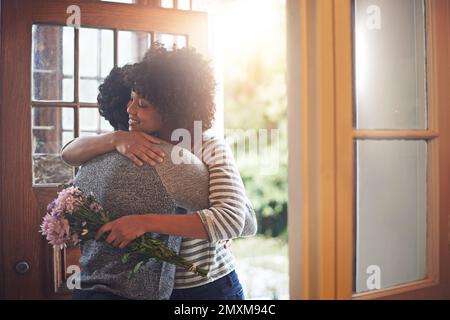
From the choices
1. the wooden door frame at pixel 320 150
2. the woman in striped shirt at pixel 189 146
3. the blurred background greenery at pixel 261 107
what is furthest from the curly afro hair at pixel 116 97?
the blurred background greenery at pixel 261 107

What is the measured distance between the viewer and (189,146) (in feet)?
4.50

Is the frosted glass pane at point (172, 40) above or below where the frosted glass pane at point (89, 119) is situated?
above

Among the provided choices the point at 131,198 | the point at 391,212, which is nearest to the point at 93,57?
the point at 131,198

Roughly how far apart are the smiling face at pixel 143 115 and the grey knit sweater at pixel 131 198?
0.74ft

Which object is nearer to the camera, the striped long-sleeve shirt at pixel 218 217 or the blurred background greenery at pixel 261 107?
the striped long-sleeve shirt at pixel 218 217

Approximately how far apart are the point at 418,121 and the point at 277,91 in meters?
4.93

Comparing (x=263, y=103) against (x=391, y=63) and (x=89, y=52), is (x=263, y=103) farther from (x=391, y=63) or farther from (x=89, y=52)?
(x=391, y=63)

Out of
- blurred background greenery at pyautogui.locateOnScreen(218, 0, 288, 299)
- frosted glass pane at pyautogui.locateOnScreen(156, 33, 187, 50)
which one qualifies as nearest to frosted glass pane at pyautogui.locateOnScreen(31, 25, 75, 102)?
frosted glass pane at pyautogui.locateOnScreen(156, 33, 187, 50)

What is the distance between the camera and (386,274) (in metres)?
1.31

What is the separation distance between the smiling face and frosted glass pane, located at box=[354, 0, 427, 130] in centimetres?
65

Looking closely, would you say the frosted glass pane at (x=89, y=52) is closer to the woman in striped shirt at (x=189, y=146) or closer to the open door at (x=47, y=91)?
the open door at (x=47, y=91)

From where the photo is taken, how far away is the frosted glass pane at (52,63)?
6.36 feet
